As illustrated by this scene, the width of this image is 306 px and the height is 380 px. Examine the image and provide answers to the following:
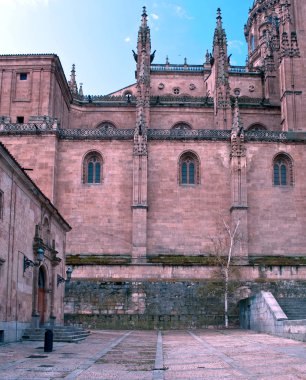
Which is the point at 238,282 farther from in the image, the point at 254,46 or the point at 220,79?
the point at 254,46

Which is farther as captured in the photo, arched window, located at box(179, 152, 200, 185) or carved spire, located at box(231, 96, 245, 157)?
arched window, located at box(179, 152, 200, 185)

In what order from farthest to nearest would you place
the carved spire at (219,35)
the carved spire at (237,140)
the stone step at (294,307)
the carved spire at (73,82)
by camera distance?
the carved spire at (73,82) < the carved spire at (219,35) < the carved spire at (237,140) < the stone step at (294,307)

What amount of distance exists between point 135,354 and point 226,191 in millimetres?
27566

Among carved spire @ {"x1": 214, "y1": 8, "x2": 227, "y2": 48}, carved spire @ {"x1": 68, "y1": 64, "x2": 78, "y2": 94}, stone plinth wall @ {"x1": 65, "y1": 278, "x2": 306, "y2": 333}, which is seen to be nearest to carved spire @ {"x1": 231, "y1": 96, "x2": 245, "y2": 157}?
stone plinth wall @ {"x1": 65, "y1": 278, "x2": 306, "y2": 333}

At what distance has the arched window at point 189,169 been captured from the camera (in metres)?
42.2

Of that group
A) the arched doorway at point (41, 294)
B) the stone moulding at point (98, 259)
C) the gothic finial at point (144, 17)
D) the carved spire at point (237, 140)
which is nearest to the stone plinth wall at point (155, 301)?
the stone moulding at point (98, 259)

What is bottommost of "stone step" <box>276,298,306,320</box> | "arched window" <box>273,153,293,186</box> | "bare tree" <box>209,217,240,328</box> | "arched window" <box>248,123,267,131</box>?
"stone step" <box>276,298,306,320</box>

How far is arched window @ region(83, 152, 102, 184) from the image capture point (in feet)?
137

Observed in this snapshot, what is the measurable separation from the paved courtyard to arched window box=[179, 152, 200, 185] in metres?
25.3

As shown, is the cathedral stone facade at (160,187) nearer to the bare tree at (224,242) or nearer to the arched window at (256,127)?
the bare tree at (224,242)

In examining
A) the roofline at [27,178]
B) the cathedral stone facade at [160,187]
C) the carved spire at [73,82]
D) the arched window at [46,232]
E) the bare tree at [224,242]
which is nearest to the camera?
the roofline at [27,178]

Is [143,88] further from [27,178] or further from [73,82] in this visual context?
[27,178]

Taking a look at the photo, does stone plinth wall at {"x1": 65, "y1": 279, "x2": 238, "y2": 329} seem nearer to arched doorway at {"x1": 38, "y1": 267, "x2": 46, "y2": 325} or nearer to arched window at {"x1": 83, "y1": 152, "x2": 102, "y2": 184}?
arched doorway at {"x1": 38, "y1": 267, "x2": 46, "y2": 325}

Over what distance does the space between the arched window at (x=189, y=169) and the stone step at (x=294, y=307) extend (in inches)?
603
